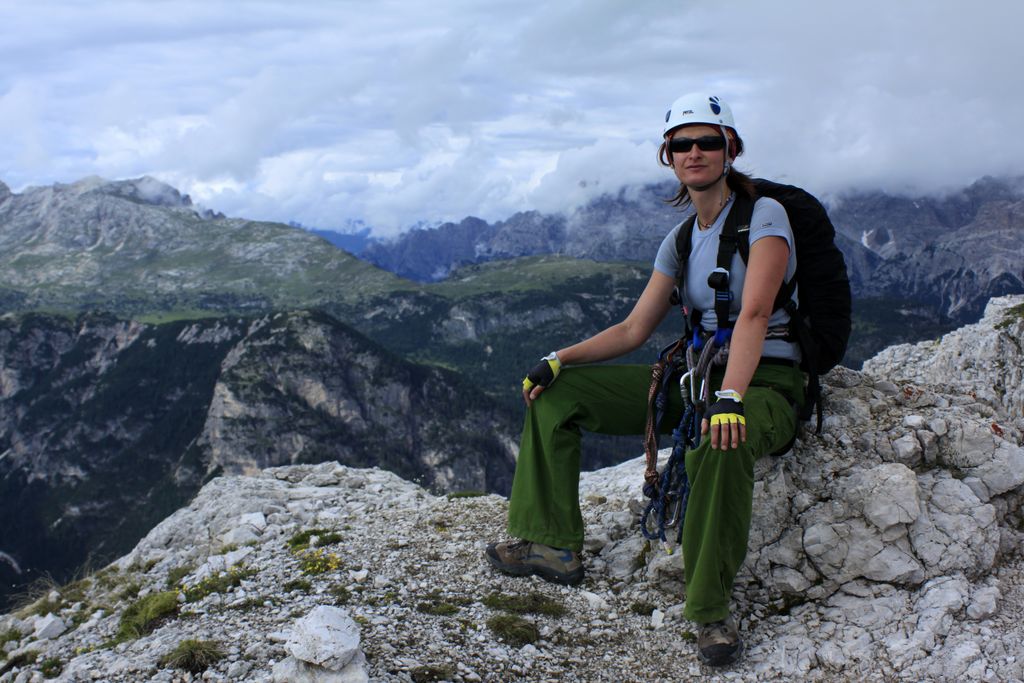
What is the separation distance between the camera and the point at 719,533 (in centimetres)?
818

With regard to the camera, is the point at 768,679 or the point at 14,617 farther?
the point at 14,617

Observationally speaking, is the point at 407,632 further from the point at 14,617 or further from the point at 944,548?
the point at 14,617

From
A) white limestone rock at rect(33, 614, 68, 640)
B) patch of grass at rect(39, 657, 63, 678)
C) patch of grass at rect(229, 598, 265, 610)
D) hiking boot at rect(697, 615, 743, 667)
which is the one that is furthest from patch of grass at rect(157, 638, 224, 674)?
white limestone rock at rect(33, 614, 68, 640)

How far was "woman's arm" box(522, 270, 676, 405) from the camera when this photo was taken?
1023 cm

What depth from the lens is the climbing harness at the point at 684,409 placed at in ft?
30.4

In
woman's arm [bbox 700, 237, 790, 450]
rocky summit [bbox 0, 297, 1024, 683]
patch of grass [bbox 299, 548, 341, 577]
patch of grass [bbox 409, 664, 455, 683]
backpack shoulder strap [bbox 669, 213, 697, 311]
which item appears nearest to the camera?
patch of grass [bbox 409, 664, 455, 683]

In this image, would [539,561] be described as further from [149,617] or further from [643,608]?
[149,617]

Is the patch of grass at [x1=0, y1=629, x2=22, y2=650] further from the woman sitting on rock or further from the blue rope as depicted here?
the blue rope

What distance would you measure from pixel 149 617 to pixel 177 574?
3.01m

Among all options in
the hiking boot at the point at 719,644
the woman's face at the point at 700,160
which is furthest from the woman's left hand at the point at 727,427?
the woman's face at the point at 700,160

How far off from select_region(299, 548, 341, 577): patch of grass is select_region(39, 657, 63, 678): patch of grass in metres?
3.47

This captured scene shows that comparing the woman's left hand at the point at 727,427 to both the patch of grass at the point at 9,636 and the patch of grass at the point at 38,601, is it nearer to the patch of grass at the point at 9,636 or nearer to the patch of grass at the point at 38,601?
the patch of grass at the point at 9,636

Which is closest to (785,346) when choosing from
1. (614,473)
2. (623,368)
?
(623,368)

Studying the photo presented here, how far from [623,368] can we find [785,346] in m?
2.17
